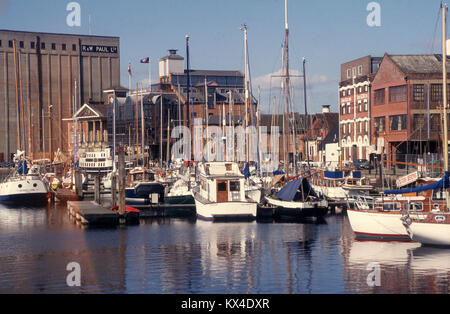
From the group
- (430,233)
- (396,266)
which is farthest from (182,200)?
(396,266)

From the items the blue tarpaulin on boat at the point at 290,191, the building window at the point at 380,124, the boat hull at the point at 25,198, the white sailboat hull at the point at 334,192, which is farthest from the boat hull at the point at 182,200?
the building window at the point at 380,124

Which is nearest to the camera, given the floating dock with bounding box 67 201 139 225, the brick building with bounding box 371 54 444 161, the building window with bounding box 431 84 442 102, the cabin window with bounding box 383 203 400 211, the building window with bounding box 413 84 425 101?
the cabin window with bounding box 383 203 400 211

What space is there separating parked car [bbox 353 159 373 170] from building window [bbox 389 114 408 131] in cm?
576

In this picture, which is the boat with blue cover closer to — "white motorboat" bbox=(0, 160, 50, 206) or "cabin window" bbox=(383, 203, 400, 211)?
"cabin window" bbox=(383, 203, 400, 211)

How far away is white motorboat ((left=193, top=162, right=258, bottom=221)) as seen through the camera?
59.4 m

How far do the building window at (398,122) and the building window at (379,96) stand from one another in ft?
11.5

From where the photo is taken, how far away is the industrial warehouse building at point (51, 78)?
167m

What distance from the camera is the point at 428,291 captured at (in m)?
32.9

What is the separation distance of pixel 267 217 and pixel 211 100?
3521 inches

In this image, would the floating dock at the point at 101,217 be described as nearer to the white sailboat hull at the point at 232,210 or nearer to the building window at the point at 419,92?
the white sailboat hull at the point at 232,210

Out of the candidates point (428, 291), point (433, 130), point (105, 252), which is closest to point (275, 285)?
point (428, 291)

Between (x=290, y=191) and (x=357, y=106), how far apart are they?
150ft

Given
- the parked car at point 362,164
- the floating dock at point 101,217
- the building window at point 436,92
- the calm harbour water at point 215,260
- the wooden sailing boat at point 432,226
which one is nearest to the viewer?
the calm harbour water at point 215,260

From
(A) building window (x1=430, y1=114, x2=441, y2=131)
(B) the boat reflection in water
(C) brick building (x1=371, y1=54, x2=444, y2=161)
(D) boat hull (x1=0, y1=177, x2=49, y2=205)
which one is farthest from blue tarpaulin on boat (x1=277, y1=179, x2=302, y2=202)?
(D) boat hull (x1=0, y1=177, x2=49, y2=205)
